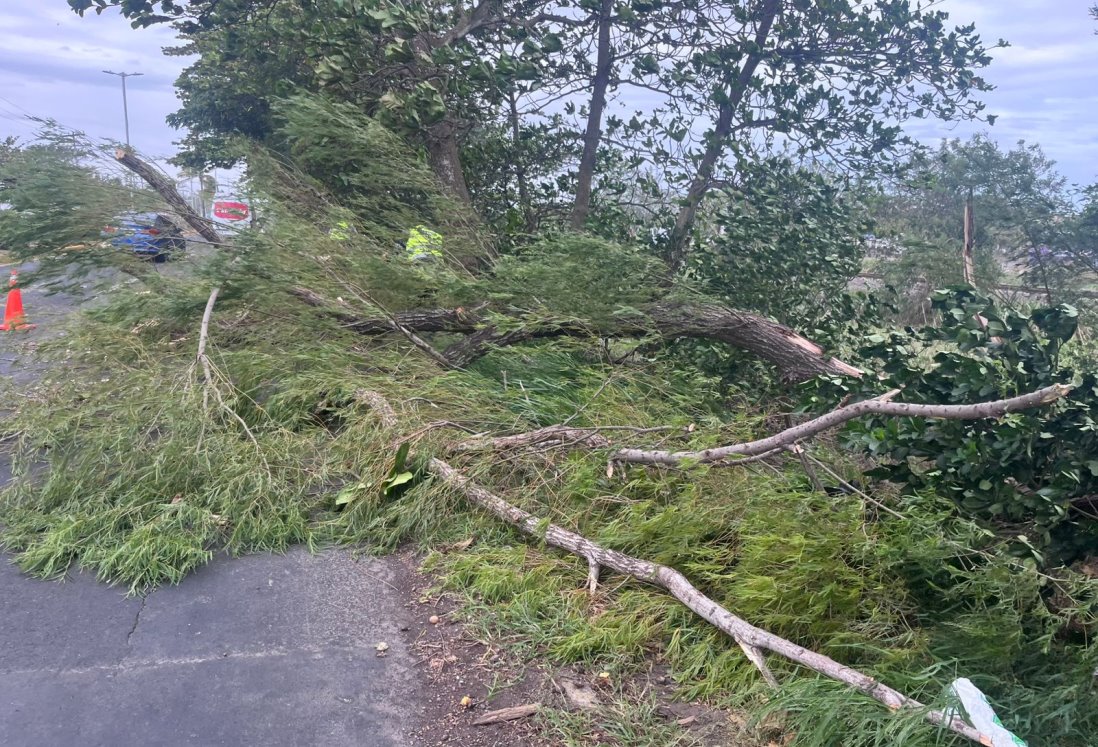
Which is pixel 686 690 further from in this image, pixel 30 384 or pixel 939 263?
pixel 939 263

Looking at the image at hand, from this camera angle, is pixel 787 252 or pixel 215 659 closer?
pixel 215 659

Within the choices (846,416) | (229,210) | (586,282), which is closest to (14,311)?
(229,210)

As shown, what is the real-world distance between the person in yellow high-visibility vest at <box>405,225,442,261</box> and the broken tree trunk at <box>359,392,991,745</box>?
162 centimetres

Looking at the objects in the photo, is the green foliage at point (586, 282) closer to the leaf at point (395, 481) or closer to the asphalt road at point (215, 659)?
the leaf at point (395, 481)

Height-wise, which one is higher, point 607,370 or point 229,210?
point 229,210

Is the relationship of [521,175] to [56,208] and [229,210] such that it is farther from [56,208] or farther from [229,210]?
[56,208]

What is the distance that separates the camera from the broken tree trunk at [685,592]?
268 cm

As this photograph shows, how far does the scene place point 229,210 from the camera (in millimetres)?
6891

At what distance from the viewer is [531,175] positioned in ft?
28.6

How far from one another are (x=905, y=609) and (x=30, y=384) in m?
5.20

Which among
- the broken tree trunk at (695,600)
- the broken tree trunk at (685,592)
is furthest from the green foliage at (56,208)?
the broken tree trunk at (695,600)

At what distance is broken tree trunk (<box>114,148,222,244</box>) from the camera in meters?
6.73

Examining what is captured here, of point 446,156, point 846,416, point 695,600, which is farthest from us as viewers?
point 446,156

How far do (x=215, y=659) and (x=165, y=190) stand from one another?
16.1 feet
